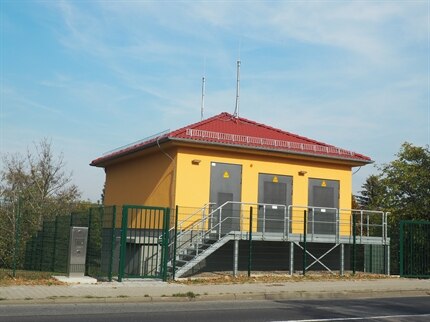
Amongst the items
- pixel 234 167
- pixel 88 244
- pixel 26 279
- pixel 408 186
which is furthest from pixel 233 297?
pixel 408 186

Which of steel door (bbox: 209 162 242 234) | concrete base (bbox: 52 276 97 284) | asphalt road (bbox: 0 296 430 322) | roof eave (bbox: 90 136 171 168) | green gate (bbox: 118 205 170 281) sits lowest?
asphalt road (bbox: 0 296 430 322)

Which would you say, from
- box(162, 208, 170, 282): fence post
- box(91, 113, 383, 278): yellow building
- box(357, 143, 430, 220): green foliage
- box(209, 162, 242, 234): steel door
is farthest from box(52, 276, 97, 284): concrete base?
box(357, 143, 430, 220): green foliage

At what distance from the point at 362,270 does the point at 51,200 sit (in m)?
17.3

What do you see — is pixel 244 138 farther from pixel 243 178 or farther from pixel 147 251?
pixel 147 251

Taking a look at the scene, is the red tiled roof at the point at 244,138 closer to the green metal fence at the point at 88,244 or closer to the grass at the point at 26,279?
the green metal fence at the point at 88,244

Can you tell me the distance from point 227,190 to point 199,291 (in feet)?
23.9

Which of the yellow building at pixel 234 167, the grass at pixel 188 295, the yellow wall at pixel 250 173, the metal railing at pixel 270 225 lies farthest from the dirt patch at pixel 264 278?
the yellow building at pixel 234 167

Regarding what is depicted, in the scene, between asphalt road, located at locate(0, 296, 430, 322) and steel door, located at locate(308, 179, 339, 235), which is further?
steel door, located at locate(308, 179, 339, 235)

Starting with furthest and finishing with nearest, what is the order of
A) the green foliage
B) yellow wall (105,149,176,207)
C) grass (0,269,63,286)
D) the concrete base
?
the green foliage → yellow wall (105,149,176,207) → the concrete base → grass (0,269,63,286)

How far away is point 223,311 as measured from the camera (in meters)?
12.2

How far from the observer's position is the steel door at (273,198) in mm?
21734

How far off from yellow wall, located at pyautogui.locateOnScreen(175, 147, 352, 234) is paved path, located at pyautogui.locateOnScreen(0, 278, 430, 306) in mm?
4824

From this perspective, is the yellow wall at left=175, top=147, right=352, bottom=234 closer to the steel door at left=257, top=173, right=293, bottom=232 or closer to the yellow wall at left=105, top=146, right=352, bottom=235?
the yellow wall at left=105, top=146, right=352, bottom=235

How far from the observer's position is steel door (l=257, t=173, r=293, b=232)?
71.3ft
